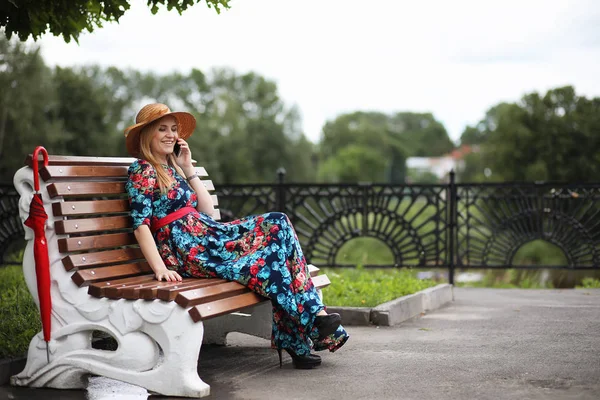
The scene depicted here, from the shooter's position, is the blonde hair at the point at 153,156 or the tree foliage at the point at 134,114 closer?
the blonde hair at the point at 153,156

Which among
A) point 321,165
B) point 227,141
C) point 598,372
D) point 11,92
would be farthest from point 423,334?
point 321,165

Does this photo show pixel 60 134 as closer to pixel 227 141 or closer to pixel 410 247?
pixel 227 141

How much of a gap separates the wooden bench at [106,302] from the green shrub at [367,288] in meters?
2.60

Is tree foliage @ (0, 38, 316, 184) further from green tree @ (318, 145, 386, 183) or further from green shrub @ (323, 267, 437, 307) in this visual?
green tree @ (318, 145, 386, 183)

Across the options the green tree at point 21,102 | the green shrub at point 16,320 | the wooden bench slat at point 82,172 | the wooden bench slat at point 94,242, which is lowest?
the green shrub at point 16,320

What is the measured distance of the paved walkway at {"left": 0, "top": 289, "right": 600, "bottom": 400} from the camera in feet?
15.9

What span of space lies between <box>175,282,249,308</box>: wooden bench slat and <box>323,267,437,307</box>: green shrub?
263 centimetres

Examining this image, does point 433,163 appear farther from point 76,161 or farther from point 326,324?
point 76,161

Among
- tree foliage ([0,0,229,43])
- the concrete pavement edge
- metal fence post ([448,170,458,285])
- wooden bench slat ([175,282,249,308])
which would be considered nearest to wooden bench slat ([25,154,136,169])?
wooden bench slat ([175,282,249,308])

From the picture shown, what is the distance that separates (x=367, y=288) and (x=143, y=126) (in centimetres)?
349

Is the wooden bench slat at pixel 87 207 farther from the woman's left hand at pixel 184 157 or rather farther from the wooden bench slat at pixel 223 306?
the wooden bench slat at pixel 223 306

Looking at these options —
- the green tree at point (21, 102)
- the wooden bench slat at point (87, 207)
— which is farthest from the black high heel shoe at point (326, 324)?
the green tree at point (21, 102)

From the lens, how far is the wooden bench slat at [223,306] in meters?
4.71

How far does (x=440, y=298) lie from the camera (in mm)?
8984
